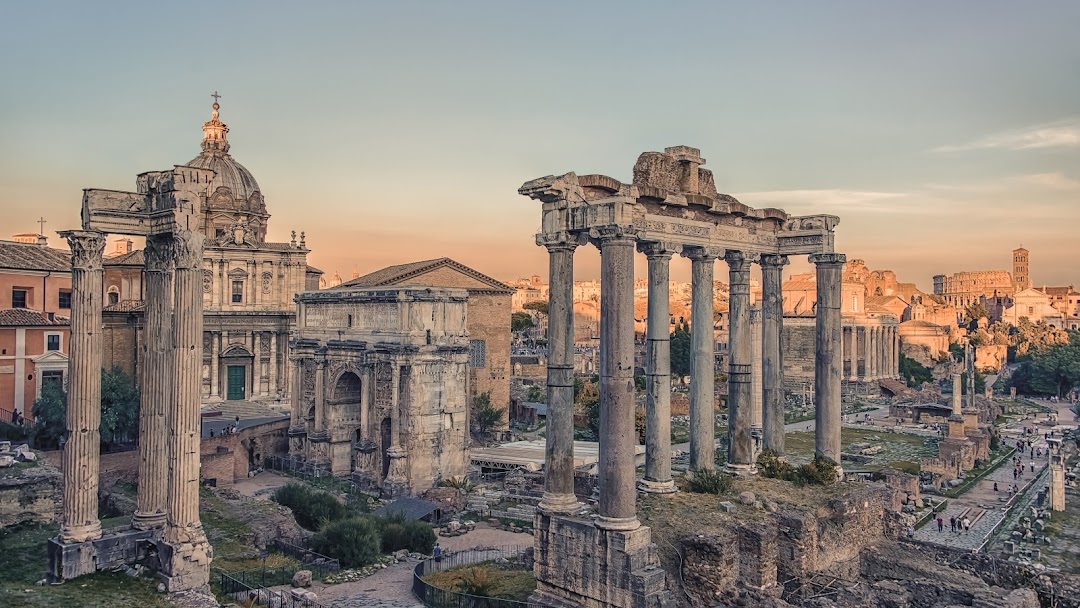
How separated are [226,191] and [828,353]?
3488 cm

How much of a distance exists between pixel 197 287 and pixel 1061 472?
33557 millimetres

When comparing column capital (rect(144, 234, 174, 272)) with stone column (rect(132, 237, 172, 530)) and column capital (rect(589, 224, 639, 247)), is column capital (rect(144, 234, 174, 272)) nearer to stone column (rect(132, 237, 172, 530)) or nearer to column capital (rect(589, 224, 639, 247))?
stone column (rect(132, 237, 172, 530))

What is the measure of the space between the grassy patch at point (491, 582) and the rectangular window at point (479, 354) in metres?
28.8

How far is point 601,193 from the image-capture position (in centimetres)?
1545

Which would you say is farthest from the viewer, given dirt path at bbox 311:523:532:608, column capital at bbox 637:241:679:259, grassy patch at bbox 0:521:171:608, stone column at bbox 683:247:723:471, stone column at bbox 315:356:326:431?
stone column at bbox 315:356:326:431

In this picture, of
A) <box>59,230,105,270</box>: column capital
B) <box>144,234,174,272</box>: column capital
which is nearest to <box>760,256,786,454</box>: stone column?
<box>144,234,174,272</box>: column capital

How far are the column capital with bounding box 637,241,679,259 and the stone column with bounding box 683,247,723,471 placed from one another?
51.4 inches

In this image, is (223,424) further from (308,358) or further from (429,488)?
(429,488)

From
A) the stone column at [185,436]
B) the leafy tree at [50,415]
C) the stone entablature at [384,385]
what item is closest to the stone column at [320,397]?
the stone entablature at [384,385]

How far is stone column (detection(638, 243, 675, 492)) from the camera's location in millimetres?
15945

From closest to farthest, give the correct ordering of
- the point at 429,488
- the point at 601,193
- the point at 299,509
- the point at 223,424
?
1. the point at 601,193
2. the point at 299,509
3. the point at 429,488
4. the point at 223,424

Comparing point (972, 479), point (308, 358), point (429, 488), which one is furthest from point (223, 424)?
point (972, 479)

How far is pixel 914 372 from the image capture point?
313 ft

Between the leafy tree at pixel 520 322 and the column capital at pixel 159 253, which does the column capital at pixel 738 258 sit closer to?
the column capital at pixel 159 253
